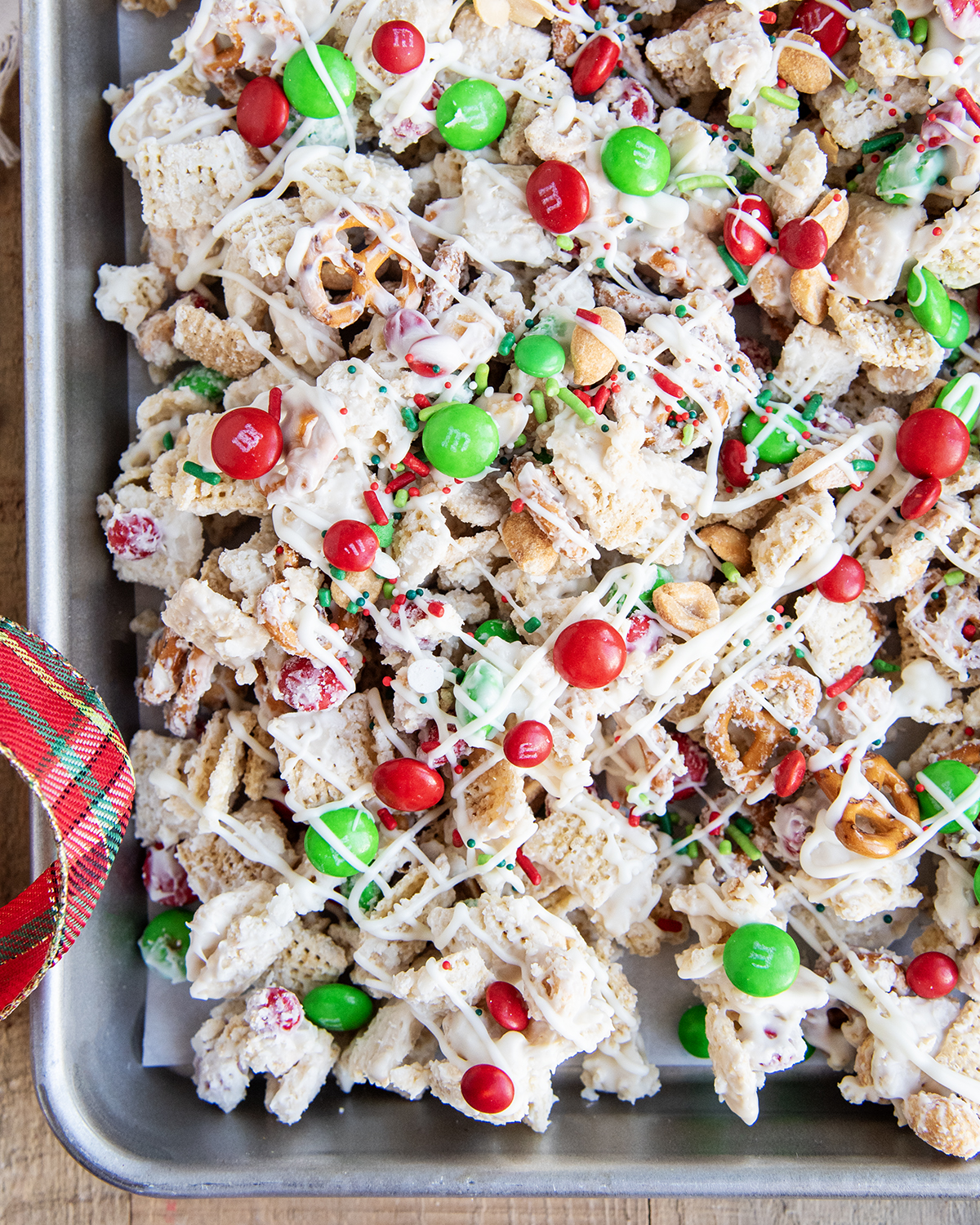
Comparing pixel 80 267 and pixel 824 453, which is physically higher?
pixel 80 267

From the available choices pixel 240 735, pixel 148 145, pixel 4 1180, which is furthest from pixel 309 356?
pixel 4 1180

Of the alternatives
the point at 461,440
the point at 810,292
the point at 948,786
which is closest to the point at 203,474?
the point at 461,440

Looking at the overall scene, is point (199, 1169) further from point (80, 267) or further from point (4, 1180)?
point (80, 267)

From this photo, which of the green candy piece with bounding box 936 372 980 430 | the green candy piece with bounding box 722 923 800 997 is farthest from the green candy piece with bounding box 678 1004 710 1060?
the green candy piece with bounding box 936 372 980 430

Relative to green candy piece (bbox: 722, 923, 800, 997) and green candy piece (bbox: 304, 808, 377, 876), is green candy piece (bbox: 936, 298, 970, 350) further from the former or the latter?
green candy piece (bbox: 304, 808, 377, 876)

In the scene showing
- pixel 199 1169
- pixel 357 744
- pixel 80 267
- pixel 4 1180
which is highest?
pixel 80 267

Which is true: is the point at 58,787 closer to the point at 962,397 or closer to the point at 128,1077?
the point at 128,1077

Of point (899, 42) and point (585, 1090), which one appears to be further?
point (585, 1090)
